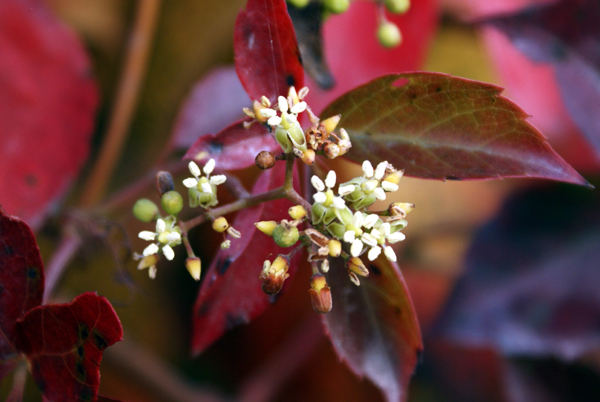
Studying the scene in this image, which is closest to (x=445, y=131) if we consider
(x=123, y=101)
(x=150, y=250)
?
(x=150, y=250)

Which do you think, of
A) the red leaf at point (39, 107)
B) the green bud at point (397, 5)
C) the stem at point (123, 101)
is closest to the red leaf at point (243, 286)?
the green bud at point (397, 5)

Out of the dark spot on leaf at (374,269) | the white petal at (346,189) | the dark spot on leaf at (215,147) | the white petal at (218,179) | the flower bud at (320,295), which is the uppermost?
the dark spot on leaf at (215,147)

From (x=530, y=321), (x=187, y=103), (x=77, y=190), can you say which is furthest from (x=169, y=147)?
(x=530, y=321)

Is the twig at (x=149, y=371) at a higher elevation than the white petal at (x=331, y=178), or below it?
below

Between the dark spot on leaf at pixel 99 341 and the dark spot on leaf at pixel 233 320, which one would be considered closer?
the dark spot on leaf at pixel 99 341

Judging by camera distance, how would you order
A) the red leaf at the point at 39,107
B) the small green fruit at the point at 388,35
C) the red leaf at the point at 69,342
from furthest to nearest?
the red leaf at the point at 39,107, the small green fruit at the point at 388,35, the red leaf at the point at 69,342

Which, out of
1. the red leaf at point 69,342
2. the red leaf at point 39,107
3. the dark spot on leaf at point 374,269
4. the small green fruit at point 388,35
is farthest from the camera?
the red leaf at point 39,107

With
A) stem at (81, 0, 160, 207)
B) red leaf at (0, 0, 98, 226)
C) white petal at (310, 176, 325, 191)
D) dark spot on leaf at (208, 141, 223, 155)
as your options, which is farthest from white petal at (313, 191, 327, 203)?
stem at (81, 0, 160, 207)

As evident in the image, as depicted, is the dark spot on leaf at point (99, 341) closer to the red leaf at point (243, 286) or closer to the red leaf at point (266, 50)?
the red leaf at point (243, 286)
